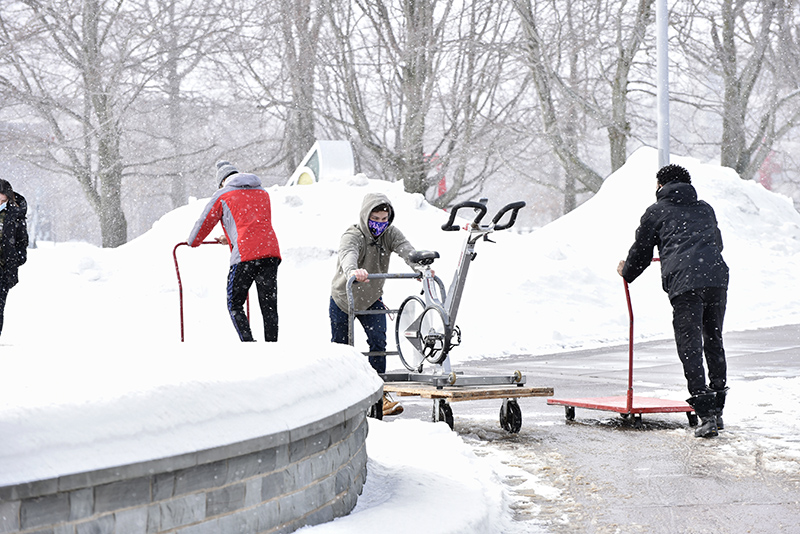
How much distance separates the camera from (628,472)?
499cm

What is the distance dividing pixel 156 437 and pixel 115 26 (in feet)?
72.1

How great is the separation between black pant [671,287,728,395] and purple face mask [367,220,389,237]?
216cm

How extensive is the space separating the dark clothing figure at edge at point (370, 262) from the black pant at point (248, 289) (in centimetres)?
54

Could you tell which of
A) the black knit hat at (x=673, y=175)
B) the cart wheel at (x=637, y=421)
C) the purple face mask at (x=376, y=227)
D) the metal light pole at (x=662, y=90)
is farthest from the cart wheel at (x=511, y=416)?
the metal light pole at (x=662, y=90)

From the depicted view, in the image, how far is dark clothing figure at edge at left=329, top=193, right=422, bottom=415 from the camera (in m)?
6.70

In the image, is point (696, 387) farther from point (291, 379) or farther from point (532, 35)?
point (532, 35)

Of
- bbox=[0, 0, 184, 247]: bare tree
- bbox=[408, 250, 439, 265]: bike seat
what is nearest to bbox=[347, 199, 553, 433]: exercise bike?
bbox=[408, 250, 439, 265]: bike seat

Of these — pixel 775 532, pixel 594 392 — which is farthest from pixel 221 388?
pixel 594 392

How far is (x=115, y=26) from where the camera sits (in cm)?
2272

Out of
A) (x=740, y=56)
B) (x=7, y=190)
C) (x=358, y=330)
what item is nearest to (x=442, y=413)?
(x=7, y=190)

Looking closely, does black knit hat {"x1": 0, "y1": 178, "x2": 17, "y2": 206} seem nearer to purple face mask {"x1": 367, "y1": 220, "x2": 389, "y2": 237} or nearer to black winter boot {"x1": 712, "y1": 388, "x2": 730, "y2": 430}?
purple face mask {"x1": 367, "y1": 220, "x2": 389, "y2": 237}

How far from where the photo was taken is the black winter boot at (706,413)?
19.2ft

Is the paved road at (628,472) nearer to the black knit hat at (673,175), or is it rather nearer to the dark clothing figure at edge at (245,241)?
the dark clothing figure at edge at (245,241)

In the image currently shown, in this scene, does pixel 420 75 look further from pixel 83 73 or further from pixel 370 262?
pixel 370 262
